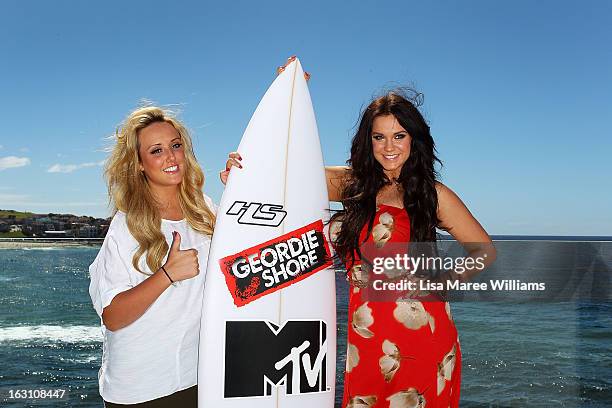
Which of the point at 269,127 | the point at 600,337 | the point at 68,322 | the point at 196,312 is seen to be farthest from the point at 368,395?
the point at 68,322

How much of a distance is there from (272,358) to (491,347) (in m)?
8.65

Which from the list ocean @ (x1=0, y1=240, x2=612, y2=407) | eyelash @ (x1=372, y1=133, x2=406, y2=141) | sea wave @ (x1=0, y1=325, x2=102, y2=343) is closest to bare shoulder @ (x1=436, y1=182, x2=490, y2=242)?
eyelash @ (x1=372, y1=133, x2=406, y2=141)

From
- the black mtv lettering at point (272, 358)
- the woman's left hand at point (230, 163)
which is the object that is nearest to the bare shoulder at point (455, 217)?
the black mtv lettering at point (272, 358)

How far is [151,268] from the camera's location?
6.00 ft

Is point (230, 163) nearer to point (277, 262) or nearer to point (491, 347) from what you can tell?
point (277, 262)

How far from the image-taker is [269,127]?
2.58 meters

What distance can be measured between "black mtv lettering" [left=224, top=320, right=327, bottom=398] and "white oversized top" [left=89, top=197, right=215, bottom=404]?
0.41 meters

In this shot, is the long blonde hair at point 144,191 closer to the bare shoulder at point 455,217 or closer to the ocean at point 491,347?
the bare shoulder at point 455,217

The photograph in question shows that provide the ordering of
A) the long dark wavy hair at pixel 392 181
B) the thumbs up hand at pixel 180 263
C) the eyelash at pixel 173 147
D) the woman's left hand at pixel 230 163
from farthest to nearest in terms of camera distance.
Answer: the woman's left hand at pixel 230 163
the long dark wavy hair at pixel 392 181
the eyelash at pixel 173 147
the thumbs up hand at pixel 180 263

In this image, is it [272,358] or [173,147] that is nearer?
[173,147]

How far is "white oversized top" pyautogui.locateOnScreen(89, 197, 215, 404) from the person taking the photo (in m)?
1.81

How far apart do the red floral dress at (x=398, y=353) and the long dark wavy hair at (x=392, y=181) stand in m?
0.09

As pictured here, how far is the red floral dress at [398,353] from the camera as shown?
204 cm

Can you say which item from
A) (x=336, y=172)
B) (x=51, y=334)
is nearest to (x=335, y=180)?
(x=336, y=172)
